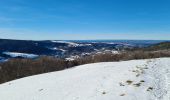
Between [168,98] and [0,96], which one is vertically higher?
[168,98]

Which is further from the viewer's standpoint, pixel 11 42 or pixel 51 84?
pixel 11 42

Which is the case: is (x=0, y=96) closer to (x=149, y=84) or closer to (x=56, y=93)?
(x=56, y=93)

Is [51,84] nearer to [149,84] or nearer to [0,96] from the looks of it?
[0,96]

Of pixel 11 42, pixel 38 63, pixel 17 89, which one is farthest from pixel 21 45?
pixel 17 89

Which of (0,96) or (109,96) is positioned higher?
(109,96)

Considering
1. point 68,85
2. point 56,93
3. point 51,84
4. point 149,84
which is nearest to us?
point 149,84

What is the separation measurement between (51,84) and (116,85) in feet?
16.2

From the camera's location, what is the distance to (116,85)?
45.3 feet

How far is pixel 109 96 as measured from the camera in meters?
12.2

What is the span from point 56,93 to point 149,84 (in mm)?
5215

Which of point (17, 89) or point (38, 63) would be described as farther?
point (38, 63)

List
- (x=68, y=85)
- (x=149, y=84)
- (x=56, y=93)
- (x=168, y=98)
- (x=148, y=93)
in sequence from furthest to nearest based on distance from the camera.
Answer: (x=68, y=85) → (x=56, y=93) → (x=149, y=84) → (x=148, y=93) → (x=168, y=98)

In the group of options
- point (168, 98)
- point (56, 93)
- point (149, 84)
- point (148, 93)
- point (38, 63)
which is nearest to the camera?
point (168, 98)

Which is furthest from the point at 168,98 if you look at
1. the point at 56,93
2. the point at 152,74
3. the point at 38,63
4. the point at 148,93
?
the point at 38,63
